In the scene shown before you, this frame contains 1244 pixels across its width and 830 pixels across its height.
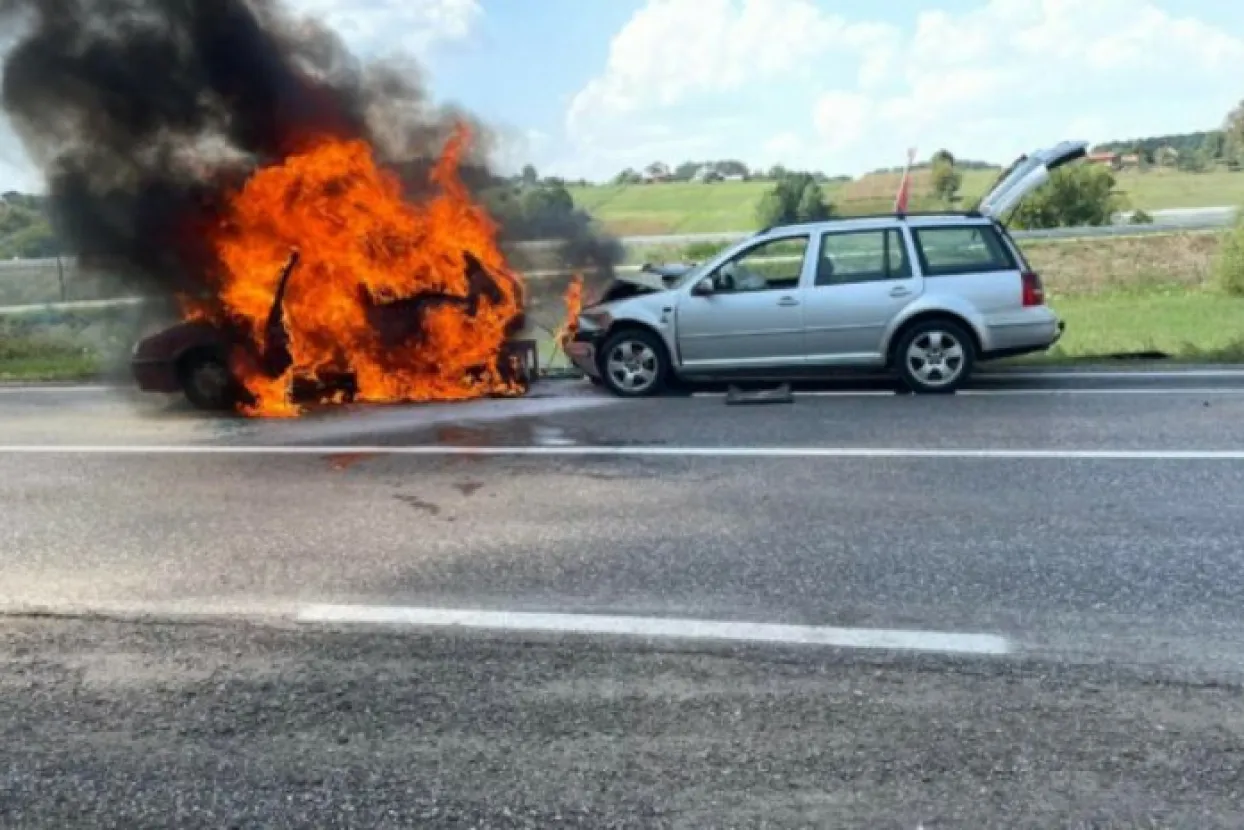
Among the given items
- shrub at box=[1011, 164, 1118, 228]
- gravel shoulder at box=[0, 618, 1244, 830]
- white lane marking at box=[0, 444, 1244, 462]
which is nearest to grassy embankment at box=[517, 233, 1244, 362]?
white lane marking at box=[0, 444, 1244, 462]

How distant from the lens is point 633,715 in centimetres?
390

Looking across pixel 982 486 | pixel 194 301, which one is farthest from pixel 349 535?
pixel 194 301

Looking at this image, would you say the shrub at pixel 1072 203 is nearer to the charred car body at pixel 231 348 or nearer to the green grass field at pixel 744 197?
the green grass field at pixel 744 197

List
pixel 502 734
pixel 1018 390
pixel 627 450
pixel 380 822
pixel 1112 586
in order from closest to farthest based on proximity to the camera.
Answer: pixel 380 822 → pixel 502 734 → pixel 1112 586 → pixel 627 450 → pixel 1018 390

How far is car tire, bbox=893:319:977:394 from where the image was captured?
10.8 metres

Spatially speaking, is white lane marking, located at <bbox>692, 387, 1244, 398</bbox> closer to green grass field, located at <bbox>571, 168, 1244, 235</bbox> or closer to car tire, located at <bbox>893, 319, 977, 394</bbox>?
car tire, located at <bbox>893, 319, 977, 394</bbox>

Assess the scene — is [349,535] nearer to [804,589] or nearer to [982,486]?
[804,589]

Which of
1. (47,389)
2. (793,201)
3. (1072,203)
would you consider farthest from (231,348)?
(1072,203)

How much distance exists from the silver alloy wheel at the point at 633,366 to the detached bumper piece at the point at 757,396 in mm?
840

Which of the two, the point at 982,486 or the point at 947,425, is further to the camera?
the point at 947,425

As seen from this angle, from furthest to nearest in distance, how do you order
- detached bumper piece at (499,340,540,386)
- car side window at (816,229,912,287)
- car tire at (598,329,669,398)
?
detached bumper piece at (499,340,540,386), car tire at (598,329,669,398), car side window at (816,229,912,287)

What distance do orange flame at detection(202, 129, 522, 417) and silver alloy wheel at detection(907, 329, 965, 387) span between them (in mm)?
4402

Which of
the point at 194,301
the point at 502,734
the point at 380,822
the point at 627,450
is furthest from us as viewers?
the point at 194,301

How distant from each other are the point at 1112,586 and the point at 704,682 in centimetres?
215
